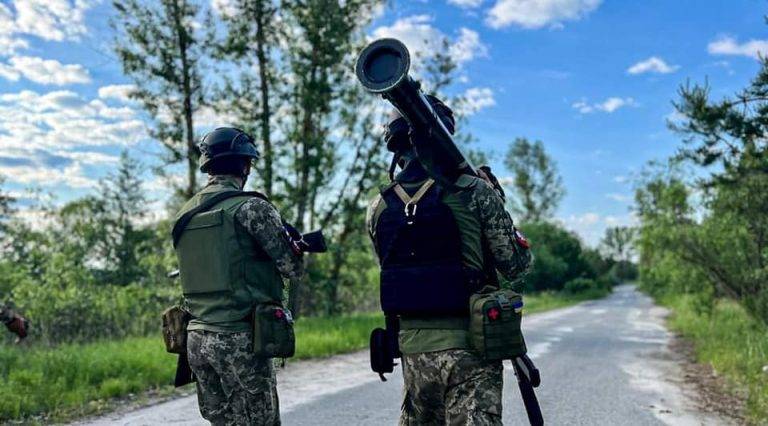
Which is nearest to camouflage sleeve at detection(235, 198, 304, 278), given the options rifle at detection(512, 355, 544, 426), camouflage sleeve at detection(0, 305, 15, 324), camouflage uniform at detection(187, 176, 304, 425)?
camouflage uniform at detection(187, 176, 304, 425)

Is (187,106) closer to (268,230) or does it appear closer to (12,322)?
(12,322)

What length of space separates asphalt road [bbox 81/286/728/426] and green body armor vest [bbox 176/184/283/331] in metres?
2.76

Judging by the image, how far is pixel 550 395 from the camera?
6.82 meters

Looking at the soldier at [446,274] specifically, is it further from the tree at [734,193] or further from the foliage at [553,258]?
the foliage at [553,258]

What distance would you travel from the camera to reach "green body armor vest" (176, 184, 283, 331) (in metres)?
2.98

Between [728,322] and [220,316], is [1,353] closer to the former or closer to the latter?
[220,316]

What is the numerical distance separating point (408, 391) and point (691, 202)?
621 inches

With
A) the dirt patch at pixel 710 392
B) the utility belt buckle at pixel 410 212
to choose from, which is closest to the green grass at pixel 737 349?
the dirt patch at pixel 710 392

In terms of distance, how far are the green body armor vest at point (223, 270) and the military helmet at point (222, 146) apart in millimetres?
198

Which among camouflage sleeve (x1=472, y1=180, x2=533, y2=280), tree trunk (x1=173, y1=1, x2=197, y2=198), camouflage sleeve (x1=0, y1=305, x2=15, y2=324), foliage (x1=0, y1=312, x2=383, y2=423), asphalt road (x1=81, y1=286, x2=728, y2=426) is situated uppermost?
tree trunk (x1=173, y1=1, x2=197, y2=198)

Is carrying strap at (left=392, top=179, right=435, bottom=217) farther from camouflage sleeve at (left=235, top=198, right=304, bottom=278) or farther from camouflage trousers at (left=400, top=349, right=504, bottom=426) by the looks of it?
camouflage sleeve at (left=235, top=198, right=304, bottom=278)

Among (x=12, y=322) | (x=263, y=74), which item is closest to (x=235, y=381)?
(x=12, y=322)

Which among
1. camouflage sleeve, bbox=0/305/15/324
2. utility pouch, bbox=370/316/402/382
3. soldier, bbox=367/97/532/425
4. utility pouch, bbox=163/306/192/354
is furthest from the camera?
camouflage sleeve, bbox=0/305/15/324

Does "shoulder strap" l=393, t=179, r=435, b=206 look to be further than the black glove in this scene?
No
